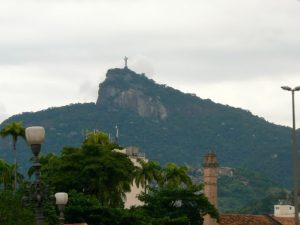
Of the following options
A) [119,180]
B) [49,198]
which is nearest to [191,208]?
[119,180]

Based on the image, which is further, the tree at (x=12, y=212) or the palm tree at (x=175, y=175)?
the palm tree at (x=175, y=175)

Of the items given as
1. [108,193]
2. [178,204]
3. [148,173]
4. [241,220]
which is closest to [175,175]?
[148,173]

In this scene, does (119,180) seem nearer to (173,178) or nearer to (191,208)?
(191,208)

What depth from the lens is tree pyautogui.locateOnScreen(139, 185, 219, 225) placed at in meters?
85.4

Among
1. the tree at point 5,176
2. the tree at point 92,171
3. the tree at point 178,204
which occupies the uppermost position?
the tree at point 5,176

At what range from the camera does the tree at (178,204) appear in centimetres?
8540

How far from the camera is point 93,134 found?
358 ft

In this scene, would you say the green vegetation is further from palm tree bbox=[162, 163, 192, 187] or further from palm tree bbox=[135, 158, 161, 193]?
palm tree bbox=[135, 158, 161, 193]

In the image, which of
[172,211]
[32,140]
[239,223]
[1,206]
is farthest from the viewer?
[239,223]

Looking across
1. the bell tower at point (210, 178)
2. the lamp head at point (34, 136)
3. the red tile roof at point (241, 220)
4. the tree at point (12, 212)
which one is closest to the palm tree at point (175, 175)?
the red tile roof at point (241, 220)

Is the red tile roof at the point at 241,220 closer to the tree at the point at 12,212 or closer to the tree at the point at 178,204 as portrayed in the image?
the tree at the point at 178,204

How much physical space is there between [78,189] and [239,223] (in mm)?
22035

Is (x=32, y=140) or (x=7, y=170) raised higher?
(x=7, y=170)

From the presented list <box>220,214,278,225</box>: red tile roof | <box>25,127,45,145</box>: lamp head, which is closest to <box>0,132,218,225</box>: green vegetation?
<box>220,214,278,225</box>: red tile roof
